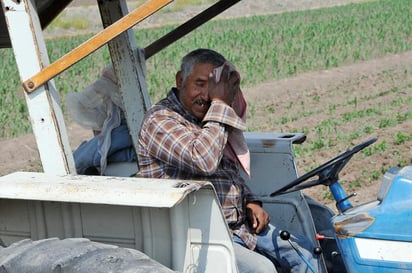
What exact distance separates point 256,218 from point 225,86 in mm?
647

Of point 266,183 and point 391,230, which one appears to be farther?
point 266,183

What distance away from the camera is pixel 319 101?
1314 cm

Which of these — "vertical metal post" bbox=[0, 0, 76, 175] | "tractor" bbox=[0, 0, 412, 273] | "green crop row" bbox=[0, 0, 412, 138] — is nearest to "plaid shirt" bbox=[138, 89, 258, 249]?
"tractor" bbox=[0, 0, 412, 273]

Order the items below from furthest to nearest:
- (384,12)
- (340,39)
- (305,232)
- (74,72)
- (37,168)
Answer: (384,12) < (340,39) < (74,72) < (37,168) < (305,232)

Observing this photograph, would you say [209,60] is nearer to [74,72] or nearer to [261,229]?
[261,229]

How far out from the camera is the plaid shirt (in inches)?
128

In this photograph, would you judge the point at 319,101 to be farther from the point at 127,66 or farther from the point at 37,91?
the point at 37,91

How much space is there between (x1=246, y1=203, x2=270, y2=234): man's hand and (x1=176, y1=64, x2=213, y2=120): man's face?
49 cm

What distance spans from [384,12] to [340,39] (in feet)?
30.6

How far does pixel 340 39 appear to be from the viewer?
22938 millimetres

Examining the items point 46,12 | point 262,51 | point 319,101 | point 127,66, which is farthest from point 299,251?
point 262,51

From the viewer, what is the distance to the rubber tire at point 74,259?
2.67m

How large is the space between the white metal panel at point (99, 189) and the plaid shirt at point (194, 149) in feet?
1.26

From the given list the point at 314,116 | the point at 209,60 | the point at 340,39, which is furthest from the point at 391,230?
the point at 340,39
